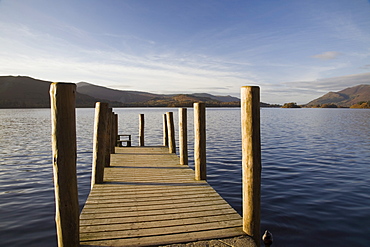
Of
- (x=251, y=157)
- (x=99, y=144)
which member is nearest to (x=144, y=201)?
(x=99, y=144)

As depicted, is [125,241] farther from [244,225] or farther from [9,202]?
[9,202]

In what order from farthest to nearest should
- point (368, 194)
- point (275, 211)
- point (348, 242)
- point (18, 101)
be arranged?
point (18, 101) < point (368, 194) < point (275, 211) < point (348, 242)

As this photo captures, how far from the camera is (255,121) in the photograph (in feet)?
14.3

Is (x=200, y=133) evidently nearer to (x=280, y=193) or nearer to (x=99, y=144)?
(x=99, y=144)

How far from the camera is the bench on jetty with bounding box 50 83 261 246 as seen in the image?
383 centimetres

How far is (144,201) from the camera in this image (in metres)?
5.91

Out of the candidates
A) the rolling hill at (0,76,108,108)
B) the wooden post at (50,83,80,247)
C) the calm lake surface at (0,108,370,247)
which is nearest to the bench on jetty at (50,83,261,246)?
the wooden post at (50,83,80,247)

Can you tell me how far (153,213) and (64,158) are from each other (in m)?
2.20

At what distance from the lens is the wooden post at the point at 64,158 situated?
3.75 metres

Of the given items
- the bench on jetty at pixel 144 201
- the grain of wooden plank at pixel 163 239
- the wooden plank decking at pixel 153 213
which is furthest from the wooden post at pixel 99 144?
the grain of wooden plank at pixel 163 239

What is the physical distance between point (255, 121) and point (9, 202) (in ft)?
28.5

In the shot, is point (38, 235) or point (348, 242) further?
point (38, 235)

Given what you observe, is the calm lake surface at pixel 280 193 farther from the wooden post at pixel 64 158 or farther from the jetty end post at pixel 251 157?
the wooden post at pixel 64 158

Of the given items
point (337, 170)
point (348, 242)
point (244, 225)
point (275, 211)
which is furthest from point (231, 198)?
point (337, 170)
